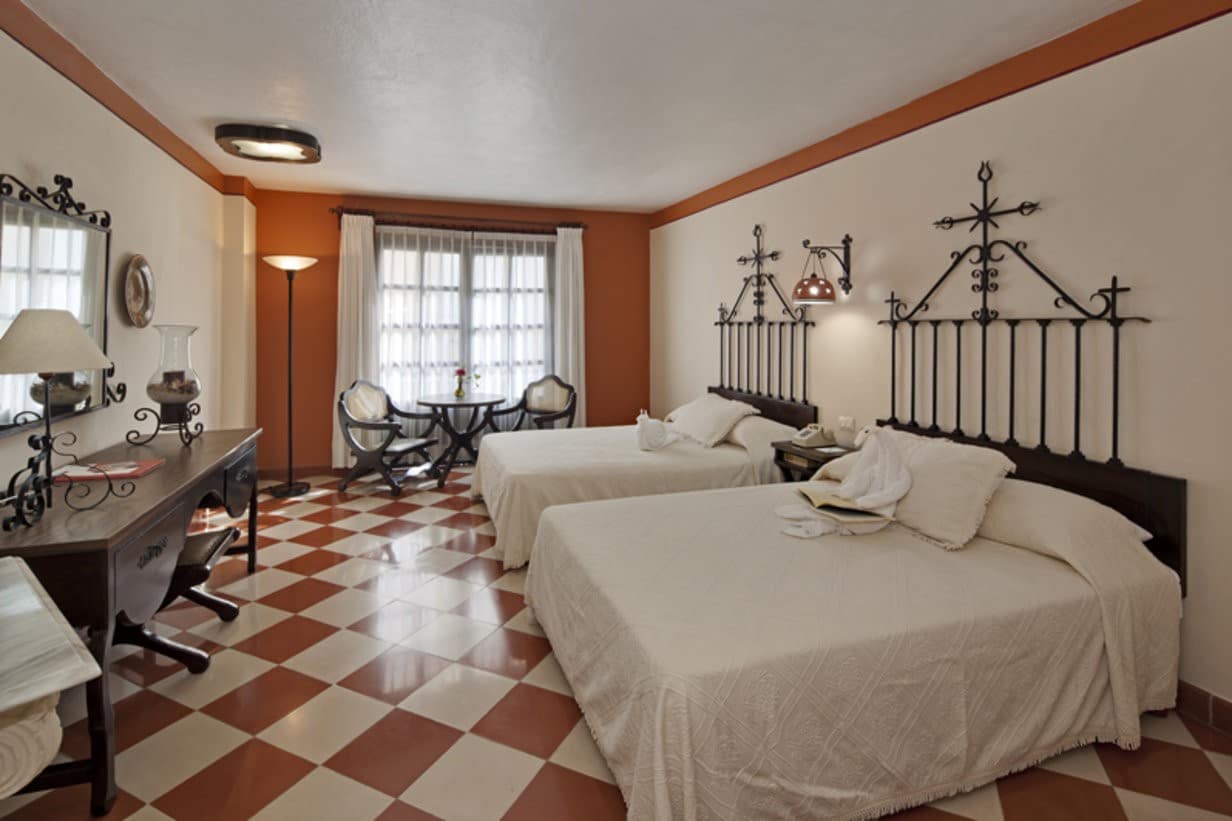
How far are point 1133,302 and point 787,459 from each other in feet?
6.33

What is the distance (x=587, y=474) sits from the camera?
154 inches

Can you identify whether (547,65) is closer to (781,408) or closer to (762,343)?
(762,343)

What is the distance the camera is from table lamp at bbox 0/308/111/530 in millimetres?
1894

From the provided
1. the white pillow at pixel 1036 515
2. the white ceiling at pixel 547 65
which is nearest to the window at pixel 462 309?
the white ceiling at pixel 547 65

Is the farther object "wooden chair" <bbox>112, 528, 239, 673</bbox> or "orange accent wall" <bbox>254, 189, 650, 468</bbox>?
"orange accent wall" <bbox>254, 189, 650, 468</bbox>

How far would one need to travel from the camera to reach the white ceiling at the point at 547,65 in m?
2.61

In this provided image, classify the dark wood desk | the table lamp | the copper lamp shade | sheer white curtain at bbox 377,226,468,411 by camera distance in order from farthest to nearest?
1. sheer white curtain at bbox 377,226,468,411
2. the copper lamp shade
3. the table lamp
4. the dark wood desk

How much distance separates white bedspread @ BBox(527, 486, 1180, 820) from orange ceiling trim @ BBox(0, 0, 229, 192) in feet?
9.75

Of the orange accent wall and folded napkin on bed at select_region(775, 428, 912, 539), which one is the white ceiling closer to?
the orange accent wall

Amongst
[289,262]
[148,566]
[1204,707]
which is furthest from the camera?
[289,262]

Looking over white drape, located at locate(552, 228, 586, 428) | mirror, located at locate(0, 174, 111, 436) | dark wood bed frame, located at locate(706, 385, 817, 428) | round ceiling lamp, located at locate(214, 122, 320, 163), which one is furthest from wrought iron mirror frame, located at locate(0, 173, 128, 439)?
white drape, located at locate(552, 228, 586, 428)

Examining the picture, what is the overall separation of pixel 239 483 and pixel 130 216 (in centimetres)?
165

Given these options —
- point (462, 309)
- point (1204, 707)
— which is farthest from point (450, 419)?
point (1204, 707)

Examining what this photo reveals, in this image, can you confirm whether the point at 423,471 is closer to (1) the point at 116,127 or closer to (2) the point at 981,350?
(1) the point at 116,127
